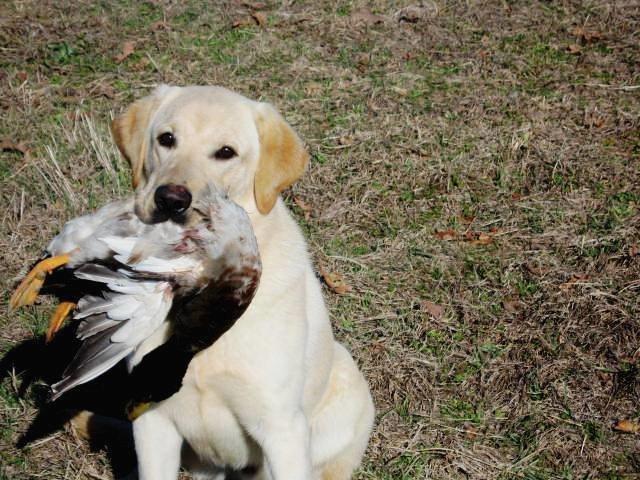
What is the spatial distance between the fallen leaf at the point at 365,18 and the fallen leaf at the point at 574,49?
1.73 meters

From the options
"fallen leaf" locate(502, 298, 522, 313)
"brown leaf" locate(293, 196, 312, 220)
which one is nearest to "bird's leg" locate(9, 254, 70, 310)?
"brown leaf" locate(293, 196, 312, 220)

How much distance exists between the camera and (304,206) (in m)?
5.01

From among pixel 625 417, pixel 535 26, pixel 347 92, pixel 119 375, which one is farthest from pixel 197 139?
pixel 535 26

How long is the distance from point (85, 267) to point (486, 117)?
4121 mm

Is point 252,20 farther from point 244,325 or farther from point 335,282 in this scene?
point 244,325

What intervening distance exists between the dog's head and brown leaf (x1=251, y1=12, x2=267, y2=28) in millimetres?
3996

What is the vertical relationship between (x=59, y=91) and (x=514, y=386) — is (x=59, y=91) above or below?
above

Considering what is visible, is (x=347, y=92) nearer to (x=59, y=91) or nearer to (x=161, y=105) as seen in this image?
(x=59, y=91)

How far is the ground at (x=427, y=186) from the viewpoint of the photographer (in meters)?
3.70

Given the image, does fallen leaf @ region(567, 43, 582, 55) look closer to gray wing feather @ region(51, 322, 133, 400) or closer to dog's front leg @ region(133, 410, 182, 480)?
dog's front leg @ region(133, 410, 182, 480)

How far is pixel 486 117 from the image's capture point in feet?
18.9

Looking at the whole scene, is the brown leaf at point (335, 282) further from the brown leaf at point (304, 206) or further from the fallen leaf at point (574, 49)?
the fallen leaf at point (574, 49)

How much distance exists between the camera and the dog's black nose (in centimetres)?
255

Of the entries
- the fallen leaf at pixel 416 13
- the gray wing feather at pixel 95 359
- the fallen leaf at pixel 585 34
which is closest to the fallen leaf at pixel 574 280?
the gray wing feather at pixel 95 359
